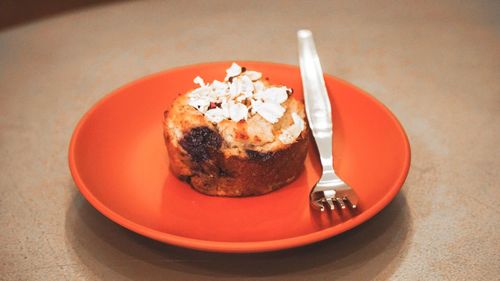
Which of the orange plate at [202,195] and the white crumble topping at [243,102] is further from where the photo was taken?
the white crumble topping at [243,102]

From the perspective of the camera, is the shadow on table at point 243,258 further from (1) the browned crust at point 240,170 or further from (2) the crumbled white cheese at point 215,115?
(2) the crumbled white cheese at point 215,115

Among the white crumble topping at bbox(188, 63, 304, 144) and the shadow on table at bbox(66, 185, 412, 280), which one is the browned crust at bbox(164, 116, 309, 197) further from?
the shadow on table at bbox(66, 185, 412, 280)

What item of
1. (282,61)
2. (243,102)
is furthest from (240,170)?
(282,61)

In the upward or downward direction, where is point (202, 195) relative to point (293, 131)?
downward

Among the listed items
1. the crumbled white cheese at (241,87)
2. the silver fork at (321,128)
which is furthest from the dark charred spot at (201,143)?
the silver fork at (321,128)

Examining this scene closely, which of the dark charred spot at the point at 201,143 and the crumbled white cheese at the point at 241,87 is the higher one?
the crumbled white cheese at the point at 241,87

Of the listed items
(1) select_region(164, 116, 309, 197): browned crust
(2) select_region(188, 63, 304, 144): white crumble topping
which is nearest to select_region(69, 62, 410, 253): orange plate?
(1) select_region(164, 116, 309, 197): browned crust

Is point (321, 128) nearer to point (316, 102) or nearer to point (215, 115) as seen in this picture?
point (316, 102)
